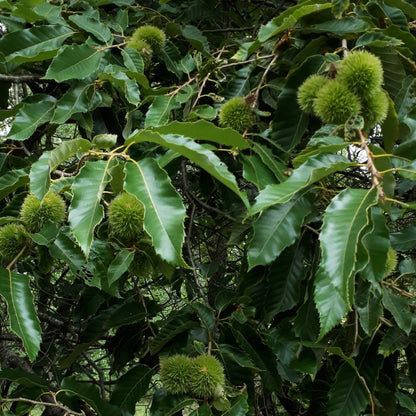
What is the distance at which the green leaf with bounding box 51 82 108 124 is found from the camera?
4.79ft

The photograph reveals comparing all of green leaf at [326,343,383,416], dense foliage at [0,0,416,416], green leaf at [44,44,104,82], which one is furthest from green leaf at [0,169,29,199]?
green leaf at [326,343,383,416]

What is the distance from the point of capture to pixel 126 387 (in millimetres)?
1543

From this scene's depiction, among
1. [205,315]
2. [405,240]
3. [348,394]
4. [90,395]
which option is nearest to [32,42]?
[205,315]

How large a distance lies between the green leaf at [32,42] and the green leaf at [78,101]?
0.41 feet

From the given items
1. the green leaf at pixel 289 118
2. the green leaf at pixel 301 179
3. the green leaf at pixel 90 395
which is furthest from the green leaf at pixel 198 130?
the green leaf at pixel 90 395

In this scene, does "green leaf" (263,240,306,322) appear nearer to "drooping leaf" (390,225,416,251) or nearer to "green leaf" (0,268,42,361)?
"drooping leaf" (390,225,416,251)

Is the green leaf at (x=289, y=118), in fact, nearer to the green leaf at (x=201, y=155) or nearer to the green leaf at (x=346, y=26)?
the green leaf at (x=346, y=26)

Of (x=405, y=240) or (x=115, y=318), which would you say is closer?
(x=405, y=240)

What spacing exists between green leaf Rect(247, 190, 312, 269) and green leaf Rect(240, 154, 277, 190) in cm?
13

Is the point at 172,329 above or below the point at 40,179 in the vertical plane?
below

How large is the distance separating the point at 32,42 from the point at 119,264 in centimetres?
90

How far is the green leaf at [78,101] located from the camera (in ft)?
4.79

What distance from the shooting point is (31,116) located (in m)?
1.49

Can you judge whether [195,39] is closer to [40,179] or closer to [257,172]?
[257,172]
